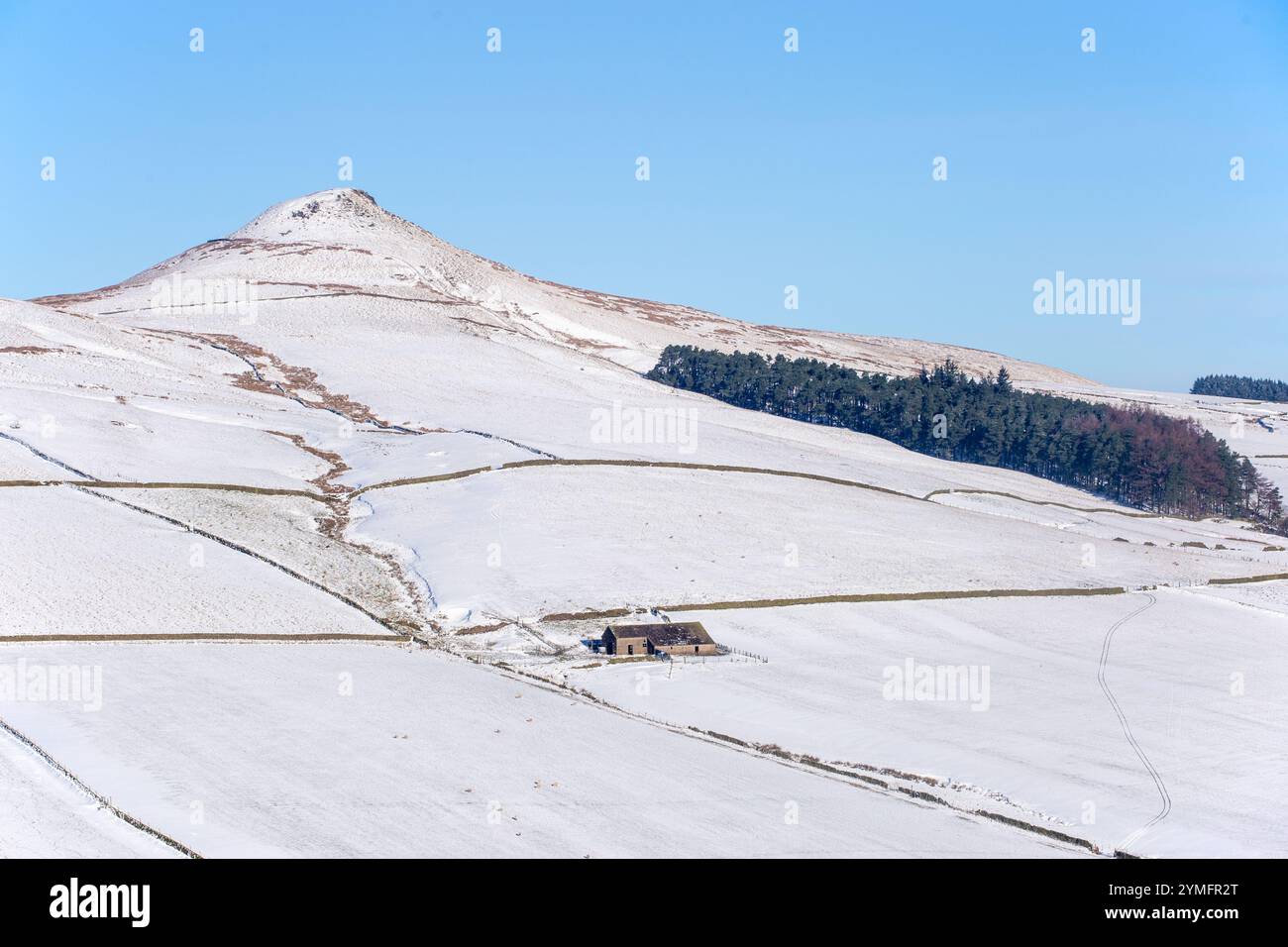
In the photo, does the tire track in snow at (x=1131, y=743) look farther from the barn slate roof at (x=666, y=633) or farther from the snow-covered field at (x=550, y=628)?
the barn slate roof at (x=666, y=633)

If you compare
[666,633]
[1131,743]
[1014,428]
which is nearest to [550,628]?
[666,633]

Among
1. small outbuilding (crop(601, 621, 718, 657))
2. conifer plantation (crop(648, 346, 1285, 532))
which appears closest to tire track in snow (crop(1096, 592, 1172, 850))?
small outbuilding (crop(601, 621, 718, 657))

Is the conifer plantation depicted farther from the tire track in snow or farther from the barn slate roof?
the barn slate roof

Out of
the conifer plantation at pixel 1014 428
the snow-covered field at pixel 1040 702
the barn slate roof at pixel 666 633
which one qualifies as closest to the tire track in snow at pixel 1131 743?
the snow-covered field at pixel 1040 702

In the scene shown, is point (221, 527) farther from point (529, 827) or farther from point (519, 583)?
point (529, 827)
